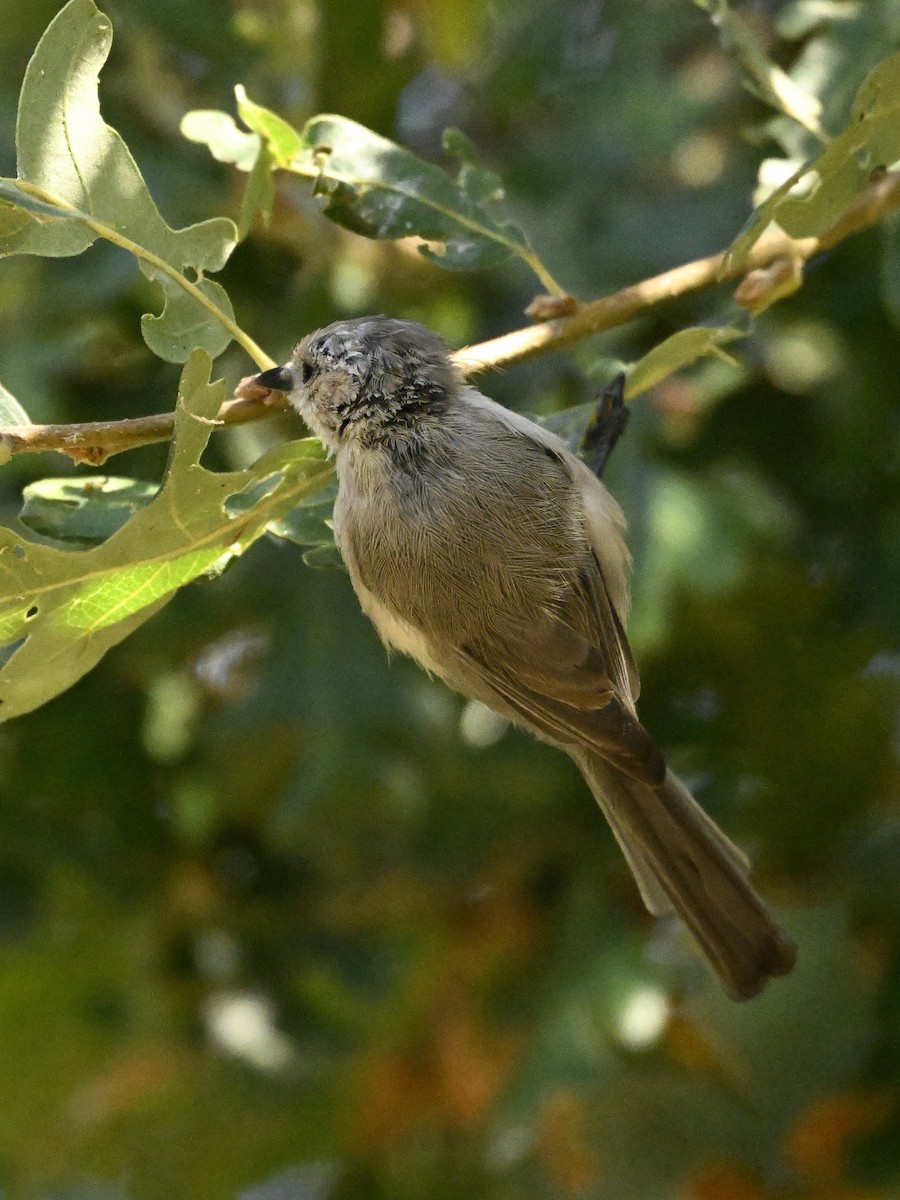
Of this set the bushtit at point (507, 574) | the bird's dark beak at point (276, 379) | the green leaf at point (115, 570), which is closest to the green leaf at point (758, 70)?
the bushtit at point (507, 574)

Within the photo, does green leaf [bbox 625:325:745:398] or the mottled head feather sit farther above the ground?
green leaf [bbox 625:325:745:398]

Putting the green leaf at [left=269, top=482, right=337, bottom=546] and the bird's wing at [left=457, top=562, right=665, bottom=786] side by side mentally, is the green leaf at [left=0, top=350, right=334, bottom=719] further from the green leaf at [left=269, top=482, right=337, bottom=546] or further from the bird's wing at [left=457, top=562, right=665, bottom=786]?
the bird's wing at [left=457, top=562, right=665, bottom=786]

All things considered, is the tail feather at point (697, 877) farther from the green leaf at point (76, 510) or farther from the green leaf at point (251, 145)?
the green leaf at point (251, 145)

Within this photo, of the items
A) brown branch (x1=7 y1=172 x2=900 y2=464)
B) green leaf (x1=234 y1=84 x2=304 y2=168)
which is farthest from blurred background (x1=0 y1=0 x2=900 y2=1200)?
green leaf (x1=234 y1=84 x2=304 y2=168)

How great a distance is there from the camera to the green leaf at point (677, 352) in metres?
1.75

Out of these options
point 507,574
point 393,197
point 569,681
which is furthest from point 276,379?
point 569,681

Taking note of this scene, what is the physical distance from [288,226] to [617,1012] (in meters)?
1.59

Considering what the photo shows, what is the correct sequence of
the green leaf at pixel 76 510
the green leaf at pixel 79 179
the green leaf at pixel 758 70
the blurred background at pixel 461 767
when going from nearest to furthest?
the green leaf at pixel 79 179 < the green leaf at pixel 76 510 < the green leaf at pixel 758 70 < the blurred background at pixel 461 767

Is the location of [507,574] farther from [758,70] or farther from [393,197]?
[758,70]

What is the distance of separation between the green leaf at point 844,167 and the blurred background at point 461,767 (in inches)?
34.2

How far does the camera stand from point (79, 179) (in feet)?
5.57

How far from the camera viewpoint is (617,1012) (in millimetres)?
2633

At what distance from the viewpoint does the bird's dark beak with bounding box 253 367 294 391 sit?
1887 mm

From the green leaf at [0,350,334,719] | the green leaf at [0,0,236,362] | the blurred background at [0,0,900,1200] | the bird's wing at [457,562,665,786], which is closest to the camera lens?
the green leaf at [0,350,334,719]
